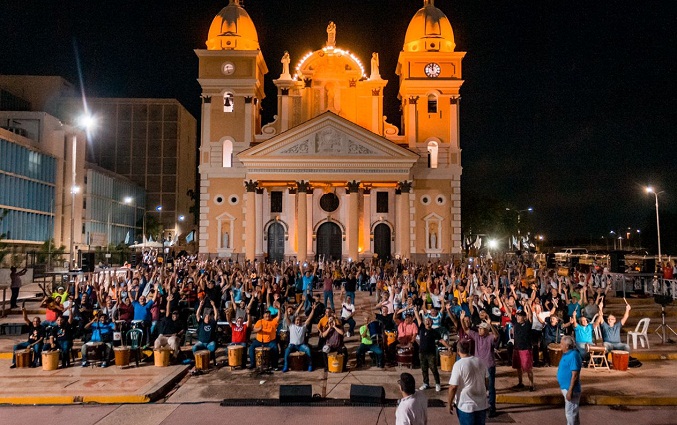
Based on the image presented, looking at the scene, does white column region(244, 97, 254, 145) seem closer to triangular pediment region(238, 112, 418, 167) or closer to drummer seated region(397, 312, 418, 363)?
triangular pediment region(238, 112, 418, 167)

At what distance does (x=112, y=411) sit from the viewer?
35.1ft

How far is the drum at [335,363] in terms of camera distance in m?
13.5

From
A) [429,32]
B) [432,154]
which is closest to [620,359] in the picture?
[432,154]

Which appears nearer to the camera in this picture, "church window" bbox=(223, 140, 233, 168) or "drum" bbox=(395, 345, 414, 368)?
"drum" bbox=(395, 345, 414, 368)

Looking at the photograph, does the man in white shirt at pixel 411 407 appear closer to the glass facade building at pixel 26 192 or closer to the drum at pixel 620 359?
the drum at pixel 620 359

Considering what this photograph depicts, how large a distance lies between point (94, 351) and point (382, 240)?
3049 centimetres

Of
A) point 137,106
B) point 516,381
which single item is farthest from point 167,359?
point 137,106

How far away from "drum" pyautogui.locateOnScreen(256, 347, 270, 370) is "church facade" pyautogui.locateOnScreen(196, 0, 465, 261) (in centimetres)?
2632

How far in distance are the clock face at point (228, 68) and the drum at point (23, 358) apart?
1292 inches

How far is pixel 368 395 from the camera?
10.9m

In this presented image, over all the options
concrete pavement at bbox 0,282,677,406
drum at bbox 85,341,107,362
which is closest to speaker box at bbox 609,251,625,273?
concrete pavement at bbox 0,282,677,406

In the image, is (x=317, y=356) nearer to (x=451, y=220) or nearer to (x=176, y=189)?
(x=451, y=220)

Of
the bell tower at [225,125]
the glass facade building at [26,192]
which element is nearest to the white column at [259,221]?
the bell tower at [225,125]

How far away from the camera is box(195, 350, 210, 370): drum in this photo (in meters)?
13.6
